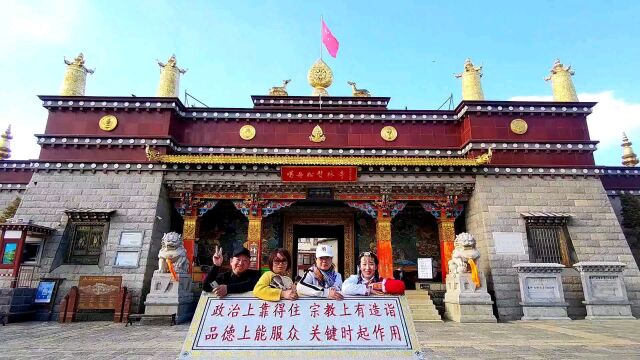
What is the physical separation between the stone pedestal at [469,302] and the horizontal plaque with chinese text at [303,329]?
8.71 m

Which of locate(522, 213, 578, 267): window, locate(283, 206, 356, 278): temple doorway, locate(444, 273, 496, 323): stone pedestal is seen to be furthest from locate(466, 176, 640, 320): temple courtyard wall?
locate(283, 206, 356, 278): temple doorway

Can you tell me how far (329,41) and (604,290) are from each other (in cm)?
1524

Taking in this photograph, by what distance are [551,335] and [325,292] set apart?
708 cm

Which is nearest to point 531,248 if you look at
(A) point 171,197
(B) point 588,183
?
(B) point 588,183

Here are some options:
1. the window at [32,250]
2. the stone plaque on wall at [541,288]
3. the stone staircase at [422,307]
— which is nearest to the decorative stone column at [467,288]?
the stone staircase at [422,307]

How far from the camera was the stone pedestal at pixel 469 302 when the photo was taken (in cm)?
1110

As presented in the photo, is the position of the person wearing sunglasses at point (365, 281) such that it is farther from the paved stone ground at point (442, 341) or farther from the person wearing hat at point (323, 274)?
the paved stone ground at point (442, 341)

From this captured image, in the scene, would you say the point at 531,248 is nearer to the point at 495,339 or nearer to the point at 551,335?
the point at 551,335

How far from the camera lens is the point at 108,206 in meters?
13.1

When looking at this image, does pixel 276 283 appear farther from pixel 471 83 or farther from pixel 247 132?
pixel 471 83

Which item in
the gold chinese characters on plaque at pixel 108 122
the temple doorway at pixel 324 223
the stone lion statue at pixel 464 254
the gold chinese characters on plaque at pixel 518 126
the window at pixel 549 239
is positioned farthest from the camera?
the temple doorway at pixel 324 223

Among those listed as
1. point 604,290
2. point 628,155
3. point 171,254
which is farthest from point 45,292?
point 628,155

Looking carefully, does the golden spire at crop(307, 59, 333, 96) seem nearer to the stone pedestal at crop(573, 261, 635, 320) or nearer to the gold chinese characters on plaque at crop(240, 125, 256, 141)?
the gold chinese characters on plaque at crop(240, 125, 256, 141)

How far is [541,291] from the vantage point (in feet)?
38.2
